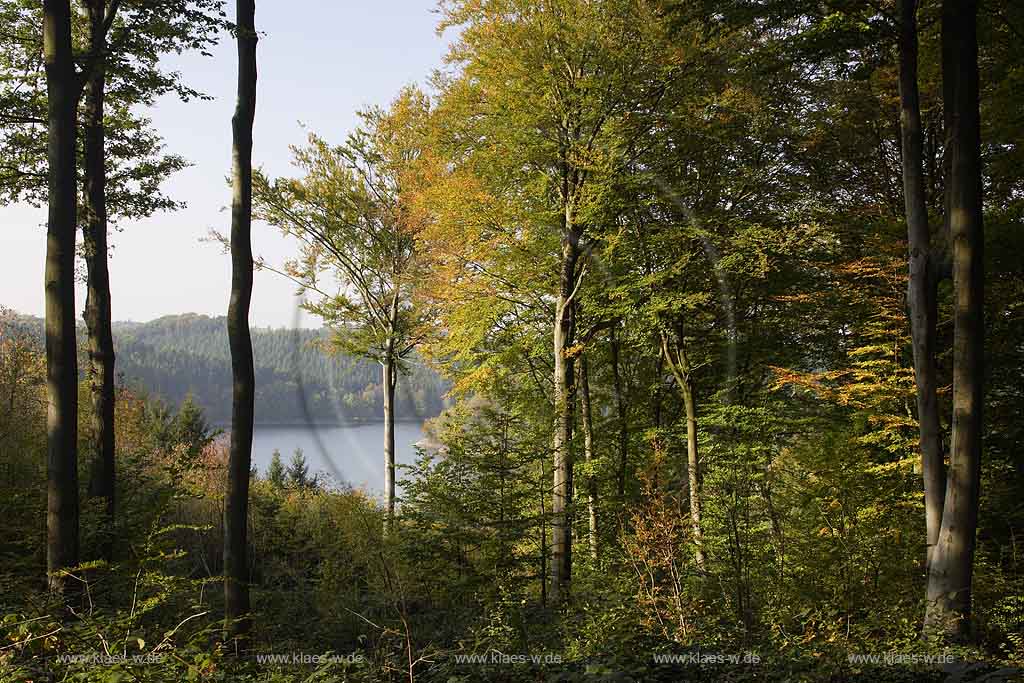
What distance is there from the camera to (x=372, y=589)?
37.7ft

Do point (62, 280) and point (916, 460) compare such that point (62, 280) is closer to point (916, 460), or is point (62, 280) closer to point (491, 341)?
point (491, 341)

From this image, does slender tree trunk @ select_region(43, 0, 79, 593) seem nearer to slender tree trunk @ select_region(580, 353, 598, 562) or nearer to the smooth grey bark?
slender tree trunk @ select_region(580, 353, 598, 562)

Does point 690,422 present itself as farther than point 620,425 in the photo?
No

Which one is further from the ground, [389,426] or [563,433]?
[563,433]

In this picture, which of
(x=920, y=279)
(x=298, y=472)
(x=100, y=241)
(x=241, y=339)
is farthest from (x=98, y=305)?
(x=298, y=472)

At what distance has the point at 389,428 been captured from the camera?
57.1ft

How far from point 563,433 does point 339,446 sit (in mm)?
45928

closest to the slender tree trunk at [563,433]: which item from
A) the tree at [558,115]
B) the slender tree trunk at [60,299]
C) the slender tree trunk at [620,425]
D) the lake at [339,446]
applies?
the tree at [558,115]

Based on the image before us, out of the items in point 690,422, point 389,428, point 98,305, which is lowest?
point 389,428

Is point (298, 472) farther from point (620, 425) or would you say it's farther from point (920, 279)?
point (920, 279)

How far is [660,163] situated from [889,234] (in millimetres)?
4065

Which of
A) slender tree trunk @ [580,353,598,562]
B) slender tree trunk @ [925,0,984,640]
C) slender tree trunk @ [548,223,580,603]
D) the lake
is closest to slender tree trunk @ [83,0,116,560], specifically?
slender tree trunk @ [548,223,580,603]

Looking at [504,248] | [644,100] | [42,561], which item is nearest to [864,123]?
[644,100]

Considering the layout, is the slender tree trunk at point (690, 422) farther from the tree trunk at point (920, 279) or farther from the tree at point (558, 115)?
the tree trunk at point (920, 279)
